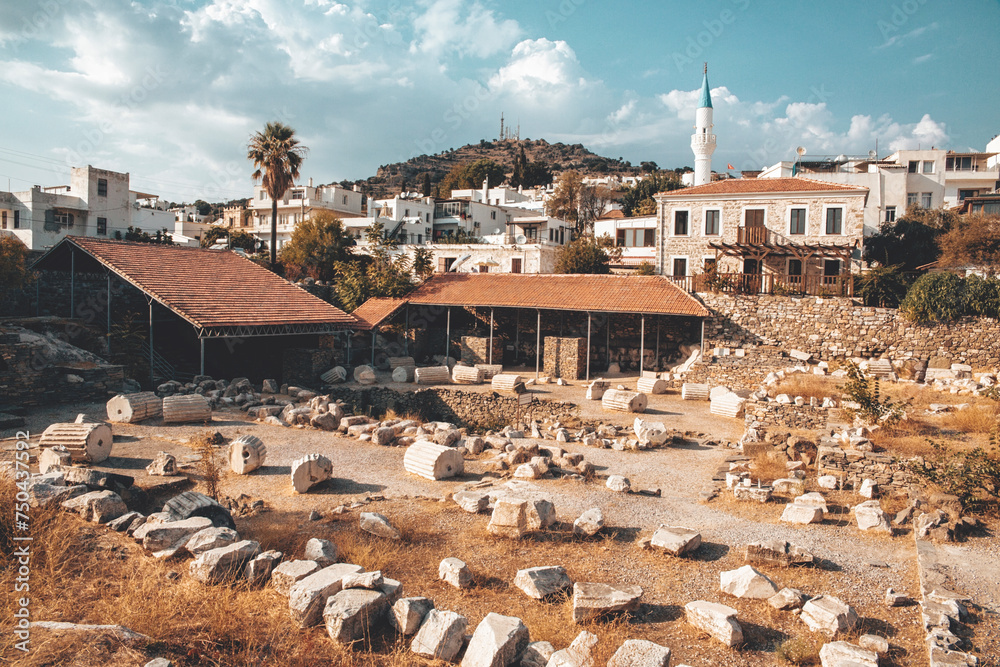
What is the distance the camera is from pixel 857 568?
8.47 meters

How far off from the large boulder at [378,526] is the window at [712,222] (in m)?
29.0

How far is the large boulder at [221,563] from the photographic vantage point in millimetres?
7008

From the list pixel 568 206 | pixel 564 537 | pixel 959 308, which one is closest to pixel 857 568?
pixel 564 537

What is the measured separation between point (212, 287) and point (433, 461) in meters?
15.9

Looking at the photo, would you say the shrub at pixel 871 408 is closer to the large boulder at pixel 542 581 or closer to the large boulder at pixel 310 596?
the large boulder at pixel 542 581

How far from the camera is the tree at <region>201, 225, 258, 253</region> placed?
182 ft

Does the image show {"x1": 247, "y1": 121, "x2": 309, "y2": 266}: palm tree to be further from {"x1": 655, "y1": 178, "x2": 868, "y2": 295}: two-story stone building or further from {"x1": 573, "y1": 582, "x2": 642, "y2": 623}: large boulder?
{"x1": 573, "y1": 582, "x2": 642, "y2": 623}: large boulder

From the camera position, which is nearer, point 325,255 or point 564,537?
point 564,537

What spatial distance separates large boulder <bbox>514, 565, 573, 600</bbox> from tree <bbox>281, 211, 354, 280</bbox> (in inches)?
1297

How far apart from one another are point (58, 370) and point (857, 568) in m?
21.3

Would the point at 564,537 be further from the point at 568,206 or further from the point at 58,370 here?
the point at 568,206

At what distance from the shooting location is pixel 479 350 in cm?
3014

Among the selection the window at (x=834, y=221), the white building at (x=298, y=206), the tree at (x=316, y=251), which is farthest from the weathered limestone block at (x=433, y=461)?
the white building at (x=298, y=206)

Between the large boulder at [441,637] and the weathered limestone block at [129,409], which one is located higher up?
the weathered limestone block at [129,409]
